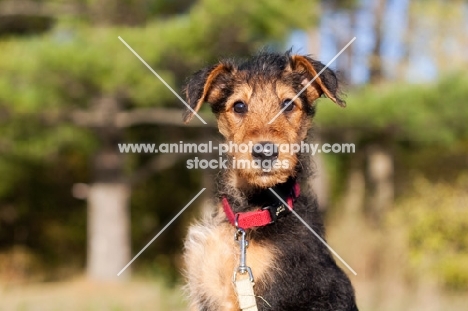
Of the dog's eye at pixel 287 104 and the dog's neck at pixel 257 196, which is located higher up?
the dog's eye at pixel 287 104

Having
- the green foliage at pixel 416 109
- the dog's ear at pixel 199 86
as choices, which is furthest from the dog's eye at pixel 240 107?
the green foliage at pixel 416 109

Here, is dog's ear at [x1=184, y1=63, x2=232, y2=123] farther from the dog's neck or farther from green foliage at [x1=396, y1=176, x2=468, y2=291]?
green foliage at [x1=396, y1=176, x2=468, y2=291]

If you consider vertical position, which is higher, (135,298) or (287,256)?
(287,256)

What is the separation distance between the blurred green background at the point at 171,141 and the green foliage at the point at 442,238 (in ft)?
0.09

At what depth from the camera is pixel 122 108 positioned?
12086 millimetres

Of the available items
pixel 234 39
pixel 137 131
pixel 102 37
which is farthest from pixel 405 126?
pixel 137 131

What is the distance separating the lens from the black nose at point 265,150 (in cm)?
344

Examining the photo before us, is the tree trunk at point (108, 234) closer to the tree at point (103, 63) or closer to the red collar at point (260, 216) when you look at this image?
the tree at point (103, 63)

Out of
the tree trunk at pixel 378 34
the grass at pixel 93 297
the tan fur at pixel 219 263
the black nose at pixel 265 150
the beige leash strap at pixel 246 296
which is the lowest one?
the grass at pixel 93 297

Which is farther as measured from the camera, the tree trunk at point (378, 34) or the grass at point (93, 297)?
the tree trunk at point (378, 34)

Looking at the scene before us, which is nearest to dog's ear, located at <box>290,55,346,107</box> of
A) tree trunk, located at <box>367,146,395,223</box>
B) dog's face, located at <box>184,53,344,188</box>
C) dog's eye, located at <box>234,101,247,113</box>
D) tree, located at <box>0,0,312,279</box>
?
dog's face, located at <box>184,53,344,188</box>

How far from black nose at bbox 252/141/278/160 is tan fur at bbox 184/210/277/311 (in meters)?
0.54

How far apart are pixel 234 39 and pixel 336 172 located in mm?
7218

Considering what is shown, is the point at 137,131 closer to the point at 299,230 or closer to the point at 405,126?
the point at 405,126
